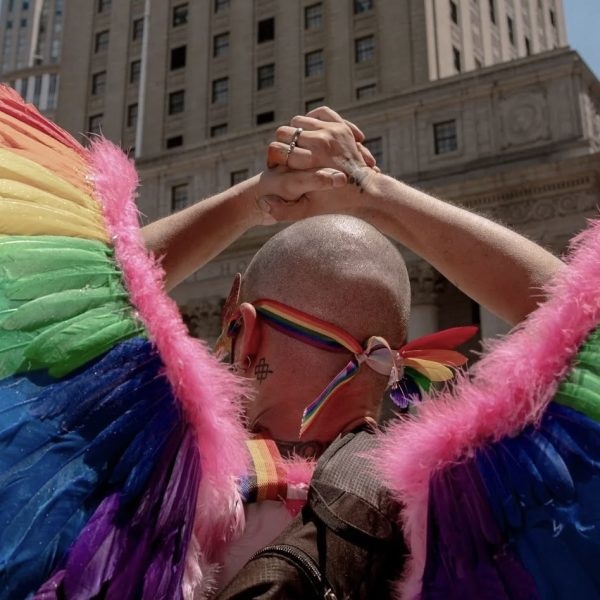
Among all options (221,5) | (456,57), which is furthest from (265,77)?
(456,57)

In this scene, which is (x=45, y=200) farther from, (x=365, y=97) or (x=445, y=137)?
(x=365, y=97)

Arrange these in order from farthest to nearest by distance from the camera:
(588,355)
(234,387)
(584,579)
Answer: (234,387)
(588,355)
(584,579)

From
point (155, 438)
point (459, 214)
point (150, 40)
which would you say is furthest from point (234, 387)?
point (150, 40)

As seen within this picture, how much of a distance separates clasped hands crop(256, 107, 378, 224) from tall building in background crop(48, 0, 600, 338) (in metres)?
19.6

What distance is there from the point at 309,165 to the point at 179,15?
43230mm

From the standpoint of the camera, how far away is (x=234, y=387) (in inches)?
75.0

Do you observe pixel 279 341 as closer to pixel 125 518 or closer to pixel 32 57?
pixel 125 518

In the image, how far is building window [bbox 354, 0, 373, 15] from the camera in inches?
1454

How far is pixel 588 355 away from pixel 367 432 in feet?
2.43

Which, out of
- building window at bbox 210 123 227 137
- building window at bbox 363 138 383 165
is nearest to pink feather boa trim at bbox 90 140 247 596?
building window at bbox 363 138 383 165

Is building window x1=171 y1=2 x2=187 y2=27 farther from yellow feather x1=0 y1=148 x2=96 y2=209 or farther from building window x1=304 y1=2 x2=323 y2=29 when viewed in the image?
yellow feather x1=0 y1=148 x2=96 y2=209

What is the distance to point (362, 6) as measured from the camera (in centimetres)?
3709

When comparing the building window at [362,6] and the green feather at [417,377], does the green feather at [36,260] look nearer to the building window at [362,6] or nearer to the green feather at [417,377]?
the green feather at [417,377]

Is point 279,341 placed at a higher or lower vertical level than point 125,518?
higher
